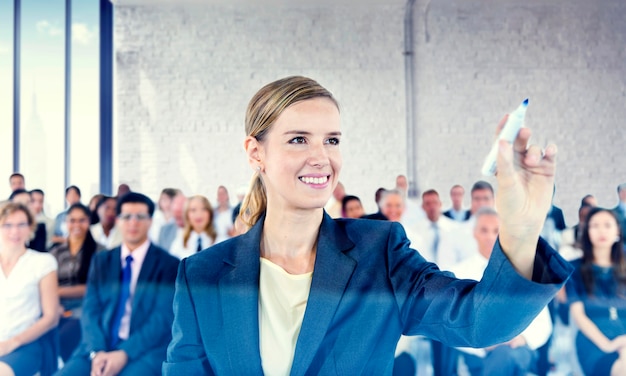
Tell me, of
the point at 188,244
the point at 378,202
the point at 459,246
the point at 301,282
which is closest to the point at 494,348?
the point at 459,246

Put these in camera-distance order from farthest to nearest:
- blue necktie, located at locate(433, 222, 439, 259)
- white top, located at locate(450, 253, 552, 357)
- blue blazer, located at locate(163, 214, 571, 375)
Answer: blue necktie, located at locate(433, 222, 439, 259), white top, located at locate(450, 253, 552, 357), blue blazer, located at locate(163, 214, 571, 375)

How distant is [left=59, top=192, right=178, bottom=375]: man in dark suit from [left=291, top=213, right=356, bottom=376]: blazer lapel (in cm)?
99

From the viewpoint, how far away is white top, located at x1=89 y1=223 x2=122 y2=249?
5.59 ft

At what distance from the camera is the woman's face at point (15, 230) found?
1.71 m

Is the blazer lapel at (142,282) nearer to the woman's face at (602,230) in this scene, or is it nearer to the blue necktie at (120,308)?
the blue necktie at (120,308)

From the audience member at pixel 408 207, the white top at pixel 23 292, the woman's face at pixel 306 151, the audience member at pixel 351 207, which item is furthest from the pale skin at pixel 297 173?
the white top at pixel 23 292

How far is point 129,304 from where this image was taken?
5.37ft

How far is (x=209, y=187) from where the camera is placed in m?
1.60

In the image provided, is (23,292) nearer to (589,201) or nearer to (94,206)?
(94,206)

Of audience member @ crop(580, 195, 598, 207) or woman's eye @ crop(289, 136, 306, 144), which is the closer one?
woman's eye @ crop(289, 136, 306, 144)

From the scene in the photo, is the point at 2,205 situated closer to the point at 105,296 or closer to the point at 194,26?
the point at 105,296

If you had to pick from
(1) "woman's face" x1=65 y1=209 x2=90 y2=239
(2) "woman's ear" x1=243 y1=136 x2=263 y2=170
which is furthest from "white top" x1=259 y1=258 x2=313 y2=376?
(1) "woman's face" x1=65 y1=209 x2=90 y2=239

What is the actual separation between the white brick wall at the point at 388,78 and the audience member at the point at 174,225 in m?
0.05

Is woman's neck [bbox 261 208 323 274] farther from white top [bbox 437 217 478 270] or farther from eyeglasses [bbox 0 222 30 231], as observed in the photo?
eyeglasses [bbox 0 222 30 231]
